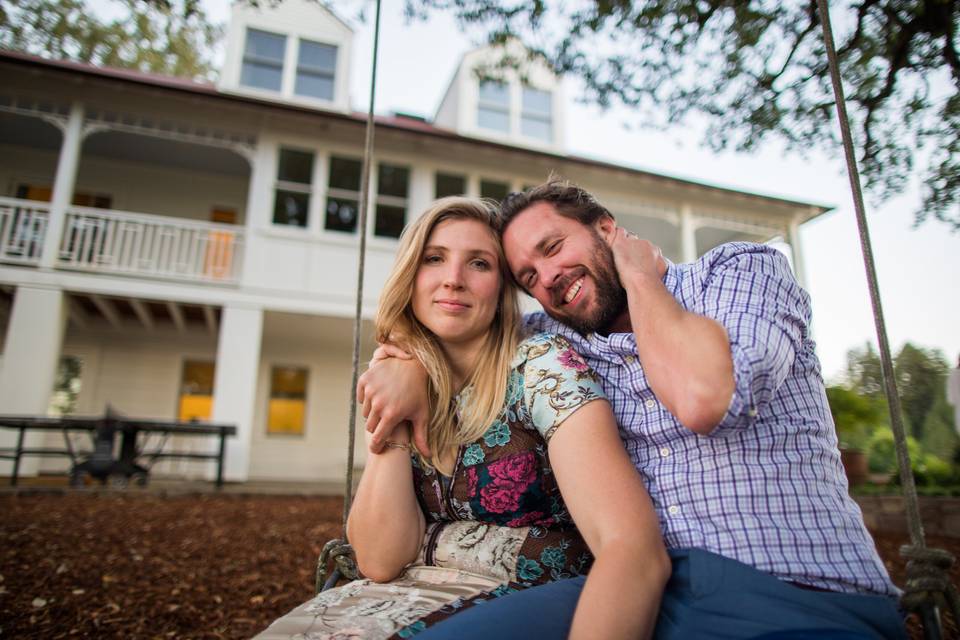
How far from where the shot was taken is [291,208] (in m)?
11.4

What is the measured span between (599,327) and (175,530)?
18.3 ft

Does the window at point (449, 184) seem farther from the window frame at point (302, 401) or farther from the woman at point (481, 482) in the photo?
the woman at point (481, 482)

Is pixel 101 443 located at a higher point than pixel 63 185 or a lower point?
lower

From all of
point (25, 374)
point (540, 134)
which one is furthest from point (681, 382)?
point (540, 134)

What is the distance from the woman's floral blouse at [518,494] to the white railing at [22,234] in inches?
448

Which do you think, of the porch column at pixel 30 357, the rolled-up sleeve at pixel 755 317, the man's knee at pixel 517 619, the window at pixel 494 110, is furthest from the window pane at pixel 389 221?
the man's knee at pixel 517 619

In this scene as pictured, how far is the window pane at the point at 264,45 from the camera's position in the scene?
12.0m

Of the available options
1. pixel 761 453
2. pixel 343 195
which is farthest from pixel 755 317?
pixel 343 195

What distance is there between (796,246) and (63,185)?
52.7 ft

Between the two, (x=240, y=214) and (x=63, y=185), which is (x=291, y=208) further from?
(x=63, y=185)

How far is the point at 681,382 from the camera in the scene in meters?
1.20

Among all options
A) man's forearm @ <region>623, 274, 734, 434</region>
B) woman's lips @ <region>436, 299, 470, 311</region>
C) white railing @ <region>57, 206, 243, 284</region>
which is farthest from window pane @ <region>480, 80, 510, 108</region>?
man's forearm @ <region>623, 274, 734, 434</region>

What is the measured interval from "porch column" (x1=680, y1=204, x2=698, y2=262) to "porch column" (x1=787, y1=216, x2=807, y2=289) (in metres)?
2.39

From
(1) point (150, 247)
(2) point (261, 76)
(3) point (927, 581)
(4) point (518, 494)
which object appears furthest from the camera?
(2) point (261, 76)
